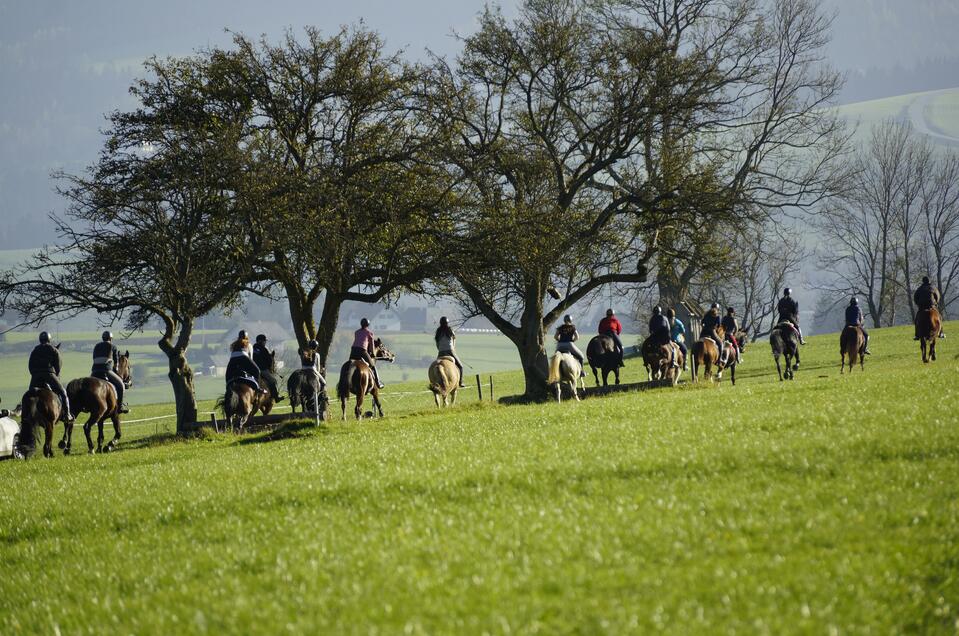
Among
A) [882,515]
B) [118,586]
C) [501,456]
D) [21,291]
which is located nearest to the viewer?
[882,515]

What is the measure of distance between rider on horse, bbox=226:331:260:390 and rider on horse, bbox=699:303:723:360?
1488 cm

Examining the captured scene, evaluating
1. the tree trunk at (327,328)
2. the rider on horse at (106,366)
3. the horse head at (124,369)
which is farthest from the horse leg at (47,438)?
the tree trunk at (327,328)

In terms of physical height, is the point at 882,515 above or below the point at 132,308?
below

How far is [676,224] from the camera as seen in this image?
35.3 m

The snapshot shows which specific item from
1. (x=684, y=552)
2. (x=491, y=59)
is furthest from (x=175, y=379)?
(x=684, y=552)

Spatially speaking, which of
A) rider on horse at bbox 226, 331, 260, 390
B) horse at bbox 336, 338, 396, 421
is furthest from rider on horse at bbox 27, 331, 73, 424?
horse at bbox 336, 338, 396, 421

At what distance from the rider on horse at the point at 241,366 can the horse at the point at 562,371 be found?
851 centimetres

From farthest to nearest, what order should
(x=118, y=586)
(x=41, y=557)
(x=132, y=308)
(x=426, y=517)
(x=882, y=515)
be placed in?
1. (x=132, y=308)
2. (x=41, y=557)
3. (x=426, y=517)
4. (x=118, y=586)
5. (x=882, y=515)

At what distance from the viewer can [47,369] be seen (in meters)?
23.5

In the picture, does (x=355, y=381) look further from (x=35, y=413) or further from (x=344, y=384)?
(x=35, y=413)

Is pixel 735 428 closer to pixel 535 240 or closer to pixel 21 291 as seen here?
pixel 535 240

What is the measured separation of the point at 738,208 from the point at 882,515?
2665 centimetres

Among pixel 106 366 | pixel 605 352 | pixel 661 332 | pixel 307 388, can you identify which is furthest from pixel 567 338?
pixel 106 366

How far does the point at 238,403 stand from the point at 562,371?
9.21 meters
